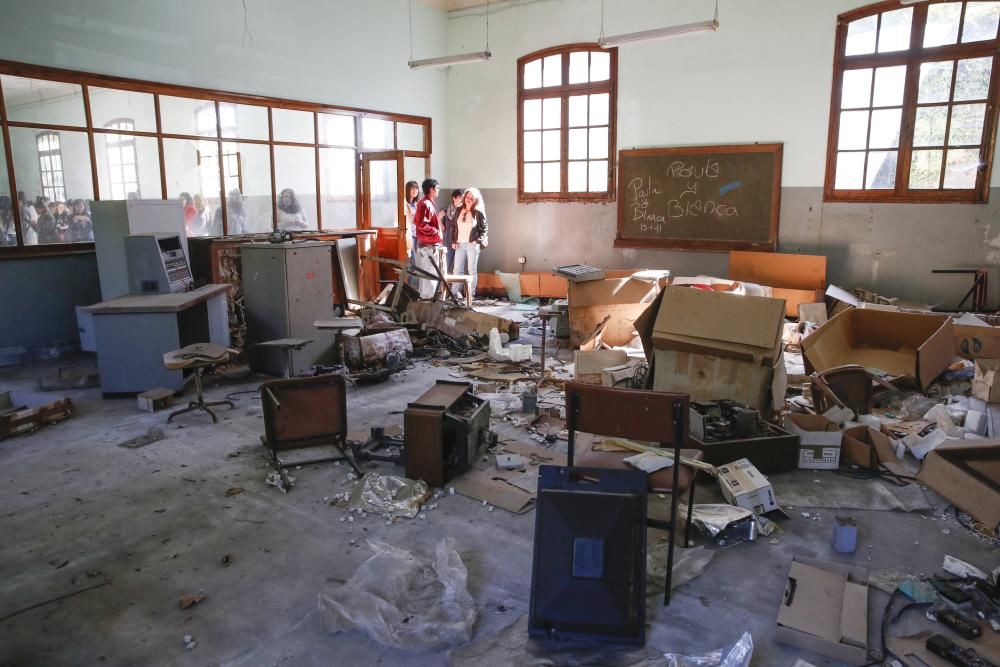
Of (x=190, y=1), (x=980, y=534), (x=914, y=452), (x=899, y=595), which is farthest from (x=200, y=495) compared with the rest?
(x=190, y=1)

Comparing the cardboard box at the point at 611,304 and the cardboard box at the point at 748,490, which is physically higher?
the cardboard box at the point at 611,304

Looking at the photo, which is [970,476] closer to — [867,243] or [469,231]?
[867,243]

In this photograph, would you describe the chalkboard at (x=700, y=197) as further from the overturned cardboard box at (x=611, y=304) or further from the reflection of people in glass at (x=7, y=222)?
the reflection of people in glass at (x=7, y=222)

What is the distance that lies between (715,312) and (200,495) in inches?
133

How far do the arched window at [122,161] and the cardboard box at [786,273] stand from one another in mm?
7049

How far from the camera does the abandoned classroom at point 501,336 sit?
2555mm

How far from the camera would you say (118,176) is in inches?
267

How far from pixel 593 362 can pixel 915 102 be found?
5.40 metres

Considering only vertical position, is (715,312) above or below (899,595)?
above

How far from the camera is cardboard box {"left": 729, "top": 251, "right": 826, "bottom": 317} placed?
7.64 metres

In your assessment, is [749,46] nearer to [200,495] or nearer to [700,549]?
[700,549]

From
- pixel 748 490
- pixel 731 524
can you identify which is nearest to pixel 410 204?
pixel 748 490

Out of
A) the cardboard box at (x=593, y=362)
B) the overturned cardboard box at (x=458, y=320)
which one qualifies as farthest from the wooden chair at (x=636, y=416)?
the overturned cardboard box at (x=458, y=320)

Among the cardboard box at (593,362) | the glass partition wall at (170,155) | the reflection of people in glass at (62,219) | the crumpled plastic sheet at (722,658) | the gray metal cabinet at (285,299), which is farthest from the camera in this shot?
the reflection of people in glass at (62,219)
